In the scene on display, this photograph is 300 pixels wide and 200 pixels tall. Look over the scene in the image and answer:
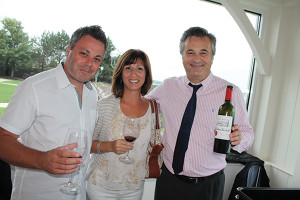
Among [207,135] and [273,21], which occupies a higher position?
[273,21]

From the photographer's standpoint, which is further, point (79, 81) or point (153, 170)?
point (153, 170)

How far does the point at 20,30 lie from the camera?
7.87ft

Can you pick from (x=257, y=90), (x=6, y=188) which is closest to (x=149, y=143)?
(x=6, y=188)

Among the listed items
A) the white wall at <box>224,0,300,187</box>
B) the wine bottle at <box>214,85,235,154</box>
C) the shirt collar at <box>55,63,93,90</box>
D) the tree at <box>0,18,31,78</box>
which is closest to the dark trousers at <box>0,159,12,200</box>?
the shirt collar at <box>55,63,93,90</box>

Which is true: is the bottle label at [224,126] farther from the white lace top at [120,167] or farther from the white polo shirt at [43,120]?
the white polo shirt at [43,120]

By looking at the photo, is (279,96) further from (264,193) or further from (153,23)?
(264,193)

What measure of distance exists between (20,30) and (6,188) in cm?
171

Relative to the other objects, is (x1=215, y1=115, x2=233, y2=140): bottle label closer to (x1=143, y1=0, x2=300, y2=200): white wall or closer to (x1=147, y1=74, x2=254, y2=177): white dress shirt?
(x1=147, y1=74, x2=254, y2=177): white dress shirt

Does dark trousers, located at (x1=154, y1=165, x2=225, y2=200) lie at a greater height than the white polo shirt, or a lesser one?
lesser

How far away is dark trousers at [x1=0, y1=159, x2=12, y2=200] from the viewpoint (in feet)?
4.89

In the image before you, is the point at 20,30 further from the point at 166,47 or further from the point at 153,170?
the point at 153,170

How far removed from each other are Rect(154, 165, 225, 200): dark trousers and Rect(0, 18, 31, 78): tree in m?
2.04

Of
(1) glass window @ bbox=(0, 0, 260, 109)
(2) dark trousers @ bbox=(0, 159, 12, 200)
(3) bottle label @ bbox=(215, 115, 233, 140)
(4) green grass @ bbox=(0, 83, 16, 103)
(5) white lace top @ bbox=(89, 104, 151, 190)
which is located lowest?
(2) dark trousers @ bbox=(0, 159, 12, 200)

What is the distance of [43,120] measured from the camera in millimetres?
1297
